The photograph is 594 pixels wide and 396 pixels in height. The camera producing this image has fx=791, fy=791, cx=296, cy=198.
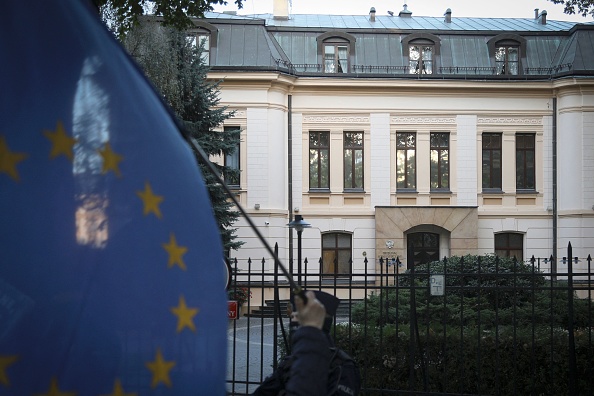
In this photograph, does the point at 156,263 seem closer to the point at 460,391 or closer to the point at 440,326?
the point at 460,391

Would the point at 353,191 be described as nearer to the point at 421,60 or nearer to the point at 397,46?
the point at 421,60

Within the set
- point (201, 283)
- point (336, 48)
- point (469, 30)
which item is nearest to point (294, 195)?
point (336, 48)

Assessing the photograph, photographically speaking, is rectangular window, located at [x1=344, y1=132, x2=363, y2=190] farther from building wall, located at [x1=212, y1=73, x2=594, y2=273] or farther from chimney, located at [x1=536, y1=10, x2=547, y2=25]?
chimney, located at [x1=536, y1=10, x2=547, y2=25]

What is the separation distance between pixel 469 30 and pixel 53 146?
29785mm

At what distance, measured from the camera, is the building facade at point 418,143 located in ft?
92.7

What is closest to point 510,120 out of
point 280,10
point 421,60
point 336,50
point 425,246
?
point 421,60

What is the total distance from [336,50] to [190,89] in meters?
9.97

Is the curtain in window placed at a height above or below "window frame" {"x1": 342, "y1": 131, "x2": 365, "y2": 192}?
above

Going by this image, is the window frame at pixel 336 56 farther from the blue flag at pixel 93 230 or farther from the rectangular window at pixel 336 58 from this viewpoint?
the blue flag at pixel 93 230

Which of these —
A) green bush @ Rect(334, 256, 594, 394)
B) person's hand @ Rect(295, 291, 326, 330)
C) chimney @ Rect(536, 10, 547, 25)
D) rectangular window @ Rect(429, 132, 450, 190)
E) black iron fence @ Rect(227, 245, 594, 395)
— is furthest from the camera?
chimney @ Rect(536, 10, 547, 25)

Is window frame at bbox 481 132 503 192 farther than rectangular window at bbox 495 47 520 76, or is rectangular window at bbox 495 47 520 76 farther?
rectangular window at bbox 495 47 520 76

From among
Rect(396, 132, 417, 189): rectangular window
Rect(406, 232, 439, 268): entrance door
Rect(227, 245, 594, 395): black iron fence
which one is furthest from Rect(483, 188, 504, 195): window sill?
Rect(227, 245, 594, 395): black iron fence

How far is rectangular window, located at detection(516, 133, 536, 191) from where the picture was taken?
1152 inches

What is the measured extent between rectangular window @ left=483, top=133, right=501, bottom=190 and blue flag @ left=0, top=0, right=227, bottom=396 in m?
28.1
